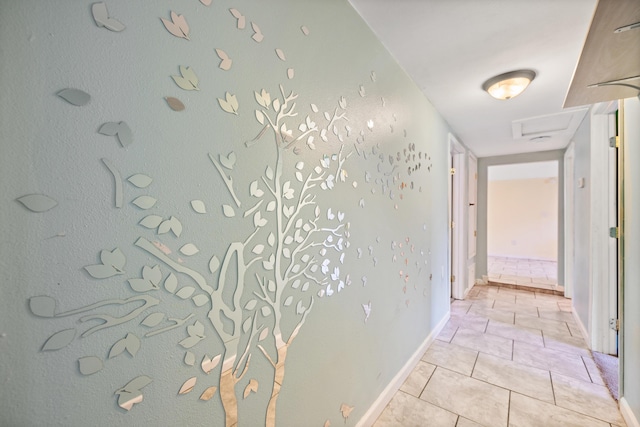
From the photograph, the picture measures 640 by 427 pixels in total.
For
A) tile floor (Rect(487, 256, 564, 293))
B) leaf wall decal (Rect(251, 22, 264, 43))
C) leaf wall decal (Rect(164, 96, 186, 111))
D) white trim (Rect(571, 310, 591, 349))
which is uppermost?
leaf wall decal (Rect(251, 22, 264, 43))

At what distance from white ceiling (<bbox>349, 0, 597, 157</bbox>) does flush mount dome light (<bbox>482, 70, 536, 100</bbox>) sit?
5 cm

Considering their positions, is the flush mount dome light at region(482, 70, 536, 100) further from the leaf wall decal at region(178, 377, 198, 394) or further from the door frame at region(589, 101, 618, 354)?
the leaf wall decal at region(178, 377, 198, 394)

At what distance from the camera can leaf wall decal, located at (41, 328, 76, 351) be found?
1.61 ft

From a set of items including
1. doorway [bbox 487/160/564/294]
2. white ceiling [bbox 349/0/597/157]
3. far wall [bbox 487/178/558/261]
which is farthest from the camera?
far wall [bbox 487/178/558/261]

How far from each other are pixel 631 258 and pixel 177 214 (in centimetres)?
236

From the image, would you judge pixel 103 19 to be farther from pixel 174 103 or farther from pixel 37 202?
pixel 37 202

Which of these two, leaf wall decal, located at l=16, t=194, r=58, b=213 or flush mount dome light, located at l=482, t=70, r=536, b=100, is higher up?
flush mount dome light, located at l=482, t=70, r=536, b=100

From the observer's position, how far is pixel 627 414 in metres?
1.49

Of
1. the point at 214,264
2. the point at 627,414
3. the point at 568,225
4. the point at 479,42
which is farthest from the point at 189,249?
the point at 568,225

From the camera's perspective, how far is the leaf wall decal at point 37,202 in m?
0.47

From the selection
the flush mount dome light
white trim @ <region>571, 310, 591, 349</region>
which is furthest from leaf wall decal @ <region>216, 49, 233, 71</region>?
white trim @ <region>571, 310, 591, 349</region>

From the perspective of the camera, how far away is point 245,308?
0.83 meters

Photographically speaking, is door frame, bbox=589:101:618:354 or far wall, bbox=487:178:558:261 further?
far wall, bbox=487:178:558:261

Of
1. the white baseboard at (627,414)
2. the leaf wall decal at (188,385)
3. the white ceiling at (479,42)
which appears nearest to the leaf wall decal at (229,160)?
the leaf wall decal at (188,385)
